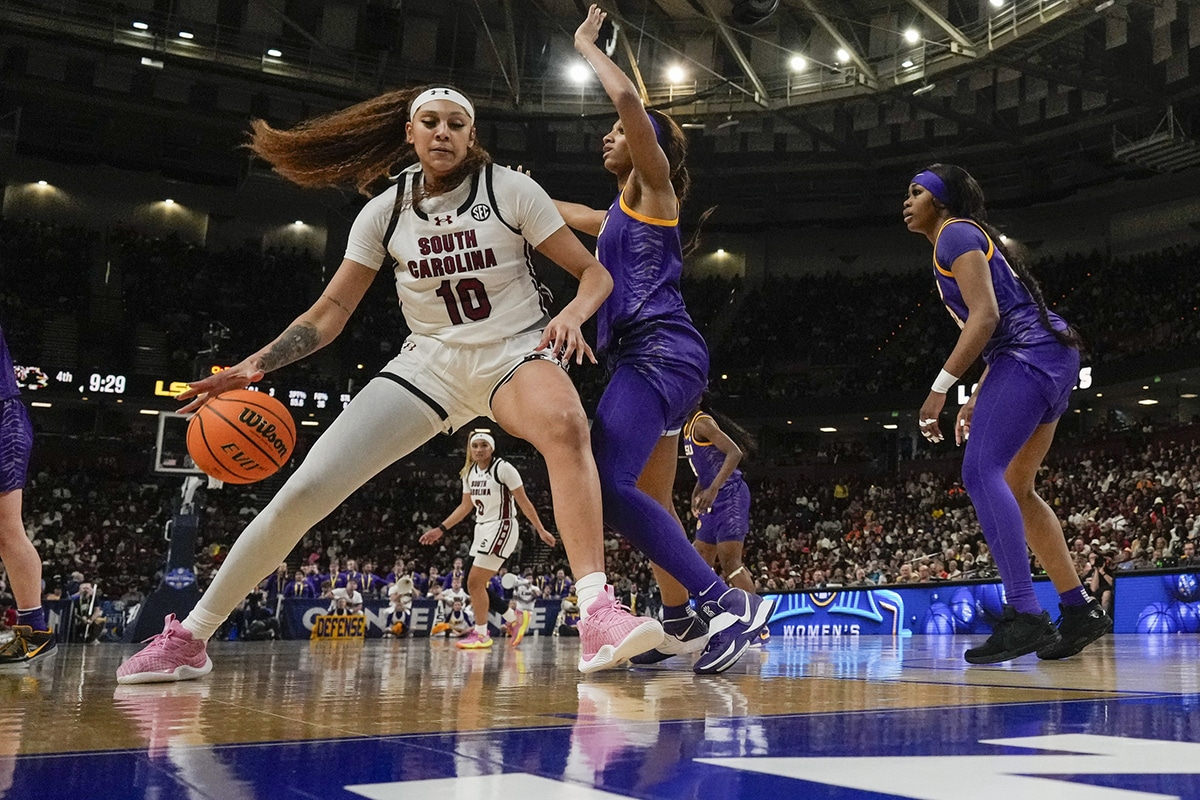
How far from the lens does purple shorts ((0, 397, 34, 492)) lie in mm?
4246

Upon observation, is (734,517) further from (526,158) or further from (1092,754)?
(526,158)

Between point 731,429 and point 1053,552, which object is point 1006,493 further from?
point 731,429

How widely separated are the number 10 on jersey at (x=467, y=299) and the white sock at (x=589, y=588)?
0.85 meters

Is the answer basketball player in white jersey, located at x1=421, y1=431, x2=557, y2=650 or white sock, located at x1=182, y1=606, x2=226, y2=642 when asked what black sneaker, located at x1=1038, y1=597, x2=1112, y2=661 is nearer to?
white sock, located at x1=182, y1=606, x2=226, y2=642

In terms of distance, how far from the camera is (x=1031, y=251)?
1066 inches

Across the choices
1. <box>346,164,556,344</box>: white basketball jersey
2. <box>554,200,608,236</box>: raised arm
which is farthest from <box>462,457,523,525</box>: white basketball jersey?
<box>346,164,556,344</box>: white basketball jersey

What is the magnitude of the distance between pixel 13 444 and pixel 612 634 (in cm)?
300

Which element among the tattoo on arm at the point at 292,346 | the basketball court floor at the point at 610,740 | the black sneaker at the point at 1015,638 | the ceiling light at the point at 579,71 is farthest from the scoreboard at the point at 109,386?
the basketball court floor at the point at 610,740

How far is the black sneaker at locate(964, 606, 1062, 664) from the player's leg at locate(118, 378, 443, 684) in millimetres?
2206

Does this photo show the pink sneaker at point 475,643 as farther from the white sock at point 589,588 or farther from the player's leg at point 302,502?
the white sock at point 589,588

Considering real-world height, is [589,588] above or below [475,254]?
below

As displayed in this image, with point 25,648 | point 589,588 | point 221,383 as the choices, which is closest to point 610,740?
point 589,588

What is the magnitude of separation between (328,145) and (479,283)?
809 mm

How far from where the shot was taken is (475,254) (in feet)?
10.1
